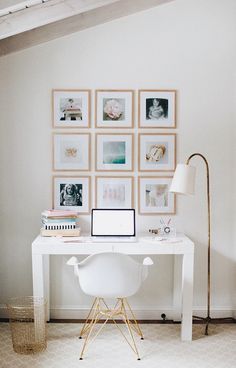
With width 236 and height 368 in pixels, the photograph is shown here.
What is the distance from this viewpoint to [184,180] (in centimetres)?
411

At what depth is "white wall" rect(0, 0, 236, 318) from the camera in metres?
4.50

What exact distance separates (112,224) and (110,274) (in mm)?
792

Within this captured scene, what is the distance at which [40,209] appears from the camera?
4.58 metres

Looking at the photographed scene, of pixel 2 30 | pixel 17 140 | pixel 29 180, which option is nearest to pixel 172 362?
pixel 29 180

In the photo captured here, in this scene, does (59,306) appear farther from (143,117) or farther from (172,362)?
(143,117)

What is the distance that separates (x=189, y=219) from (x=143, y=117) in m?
0.99

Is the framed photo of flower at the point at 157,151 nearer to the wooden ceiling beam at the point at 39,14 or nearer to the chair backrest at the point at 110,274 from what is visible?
the chair backrest at the point at 110,274

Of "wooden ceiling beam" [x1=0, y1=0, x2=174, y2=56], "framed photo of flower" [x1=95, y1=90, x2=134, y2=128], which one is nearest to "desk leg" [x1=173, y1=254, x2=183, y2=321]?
"framed photo of flower" [x1=95, y1=90, x2=134, y2=128]

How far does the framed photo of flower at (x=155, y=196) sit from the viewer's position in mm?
4582

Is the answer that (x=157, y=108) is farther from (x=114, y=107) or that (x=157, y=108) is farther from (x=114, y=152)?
(x=114, y=152)

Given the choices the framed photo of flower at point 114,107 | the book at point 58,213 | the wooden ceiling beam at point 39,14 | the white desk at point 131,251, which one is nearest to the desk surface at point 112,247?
the white desk at point 131,251

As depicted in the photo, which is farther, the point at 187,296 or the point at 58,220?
the point at 58,220

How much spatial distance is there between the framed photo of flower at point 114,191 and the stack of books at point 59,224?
326 millimetres

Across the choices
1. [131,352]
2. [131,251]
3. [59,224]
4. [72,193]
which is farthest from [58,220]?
[131,352]
